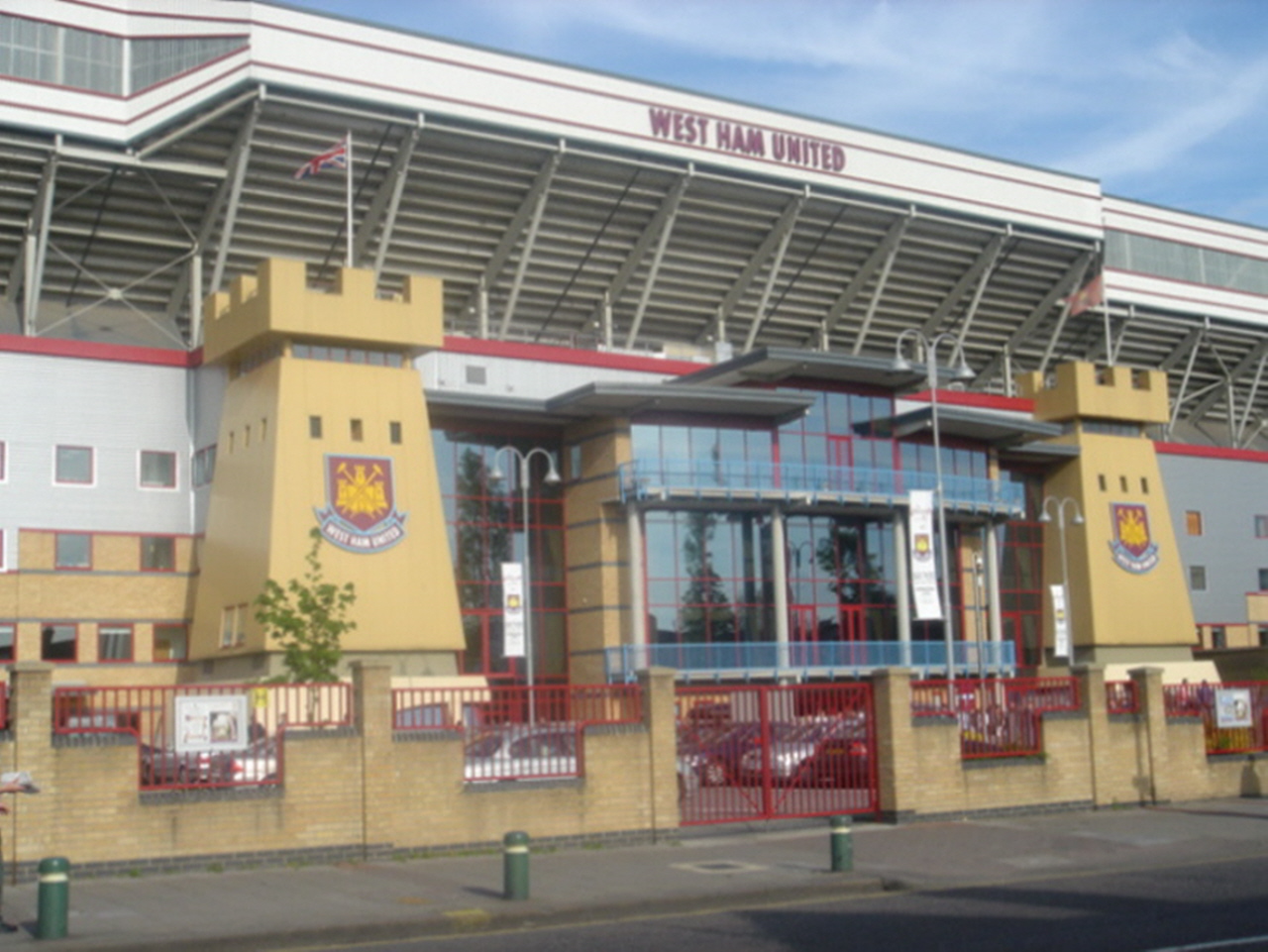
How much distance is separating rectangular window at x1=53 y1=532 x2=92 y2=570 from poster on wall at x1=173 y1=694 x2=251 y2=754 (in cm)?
2677

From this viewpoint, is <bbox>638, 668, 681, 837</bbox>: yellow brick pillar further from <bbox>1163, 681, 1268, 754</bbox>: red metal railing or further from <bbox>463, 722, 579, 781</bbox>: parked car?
<bbox>1163, 681, 1268, 754</bbox>: red metal railing

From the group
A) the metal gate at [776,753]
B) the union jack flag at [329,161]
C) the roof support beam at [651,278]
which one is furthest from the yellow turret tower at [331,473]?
the metal gate at [776,753]

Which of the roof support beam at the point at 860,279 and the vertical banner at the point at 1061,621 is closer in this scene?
the vertical banner at the point at 1061,621

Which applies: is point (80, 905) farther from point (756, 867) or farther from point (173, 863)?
point (756, 867)

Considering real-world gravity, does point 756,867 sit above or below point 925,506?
below

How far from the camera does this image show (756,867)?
21.1 metres

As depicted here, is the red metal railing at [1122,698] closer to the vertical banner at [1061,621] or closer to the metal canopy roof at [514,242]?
the vertical banner at [1061,621]

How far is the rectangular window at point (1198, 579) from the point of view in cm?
6856

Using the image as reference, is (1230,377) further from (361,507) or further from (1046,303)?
(361,507)

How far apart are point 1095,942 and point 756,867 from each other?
23.8ft

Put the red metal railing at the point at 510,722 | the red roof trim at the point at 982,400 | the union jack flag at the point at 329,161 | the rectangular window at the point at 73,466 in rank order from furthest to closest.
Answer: the red roof trim at the point at 982,400 < the rectangular window at the point at 73,466 < the union jack flag at the point at 329,161 < the red metal railing at the point at 510,722

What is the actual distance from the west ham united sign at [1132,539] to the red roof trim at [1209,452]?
177 inches

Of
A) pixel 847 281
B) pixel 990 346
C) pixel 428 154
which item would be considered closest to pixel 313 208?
pixel 428 154

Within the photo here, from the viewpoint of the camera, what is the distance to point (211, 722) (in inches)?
811
